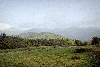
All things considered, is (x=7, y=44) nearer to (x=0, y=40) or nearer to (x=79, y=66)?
(x=0, y=40)

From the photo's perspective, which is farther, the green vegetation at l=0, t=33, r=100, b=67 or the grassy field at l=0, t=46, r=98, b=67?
the green vegetation at l=0, t=33, r=100, b=67

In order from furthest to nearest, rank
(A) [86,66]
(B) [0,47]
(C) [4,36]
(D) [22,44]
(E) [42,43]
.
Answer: (E) [42,43] → (D) [22,44] → (C) [4,36] → (B) [0,47] → (A) [86,66]

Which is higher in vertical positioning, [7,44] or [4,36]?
[4,36]

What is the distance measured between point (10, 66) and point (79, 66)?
11898 millimetres

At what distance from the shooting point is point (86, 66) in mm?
15883

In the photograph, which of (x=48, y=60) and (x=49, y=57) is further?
(x=49, y=57)

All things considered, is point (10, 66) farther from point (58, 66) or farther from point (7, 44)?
point (7, 44)

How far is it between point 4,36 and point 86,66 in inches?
2221

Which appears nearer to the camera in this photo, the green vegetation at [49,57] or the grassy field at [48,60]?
the grassy field at [48,60]

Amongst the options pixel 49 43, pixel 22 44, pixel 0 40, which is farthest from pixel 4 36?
pixel 49 43

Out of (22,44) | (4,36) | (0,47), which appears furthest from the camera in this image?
(22,44)

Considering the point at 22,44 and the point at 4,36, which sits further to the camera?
the point at 22,44

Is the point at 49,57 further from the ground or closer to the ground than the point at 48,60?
closer to the ground

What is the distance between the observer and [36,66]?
54.0ft
